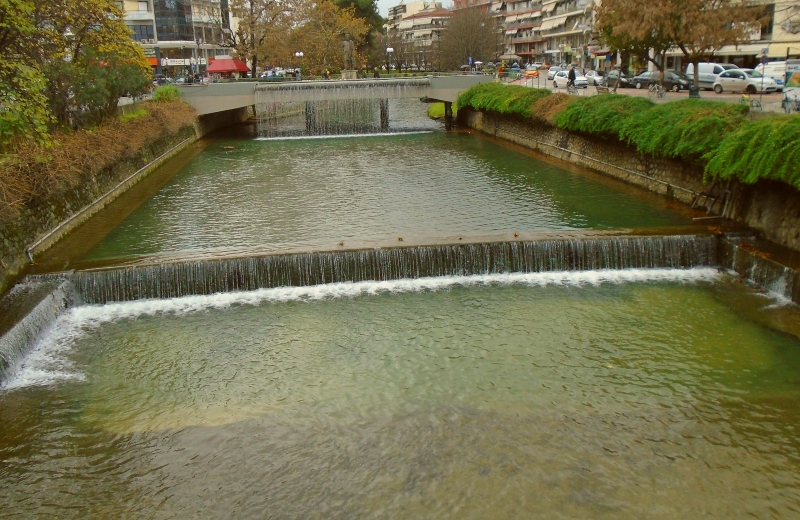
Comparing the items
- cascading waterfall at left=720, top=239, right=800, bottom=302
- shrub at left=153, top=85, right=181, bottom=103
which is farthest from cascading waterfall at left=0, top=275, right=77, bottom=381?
shrub at left=153, top=85, right=181, bottom=103

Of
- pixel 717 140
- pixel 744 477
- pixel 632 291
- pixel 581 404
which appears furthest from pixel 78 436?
pixel 717 140

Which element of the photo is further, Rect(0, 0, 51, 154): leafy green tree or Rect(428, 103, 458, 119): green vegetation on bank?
Rect(428, 103, 458, 119): green vegetation on bank

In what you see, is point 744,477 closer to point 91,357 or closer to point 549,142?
point 91,357

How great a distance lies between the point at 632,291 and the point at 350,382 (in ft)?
23.3

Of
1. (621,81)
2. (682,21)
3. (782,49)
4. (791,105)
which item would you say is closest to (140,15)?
(621,81)

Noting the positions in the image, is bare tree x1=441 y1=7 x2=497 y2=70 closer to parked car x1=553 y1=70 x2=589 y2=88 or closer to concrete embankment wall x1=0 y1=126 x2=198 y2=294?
parked car x1=553 y1=70 x2=589 y2=88

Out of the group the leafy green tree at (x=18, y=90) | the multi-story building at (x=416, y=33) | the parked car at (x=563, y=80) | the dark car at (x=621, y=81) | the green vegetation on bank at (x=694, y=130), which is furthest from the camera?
the multi-story building at (x=416, y=33)

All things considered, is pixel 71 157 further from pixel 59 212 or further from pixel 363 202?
pixel 363 202

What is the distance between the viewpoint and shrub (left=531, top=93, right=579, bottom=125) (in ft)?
97.3

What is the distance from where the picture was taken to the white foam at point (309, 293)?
13.9m

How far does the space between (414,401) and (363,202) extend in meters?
12.2

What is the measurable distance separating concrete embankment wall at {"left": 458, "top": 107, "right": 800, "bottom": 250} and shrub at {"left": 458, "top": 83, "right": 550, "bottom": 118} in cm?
75

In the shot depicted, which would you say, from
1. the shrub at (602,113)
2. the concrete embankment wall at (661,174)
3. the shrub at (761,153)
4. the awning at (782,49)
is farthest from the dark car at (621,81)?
the shrub at (761,153)

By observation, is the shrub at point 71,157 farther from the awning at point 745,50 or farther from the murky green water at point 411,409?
the awning at point 745,50
